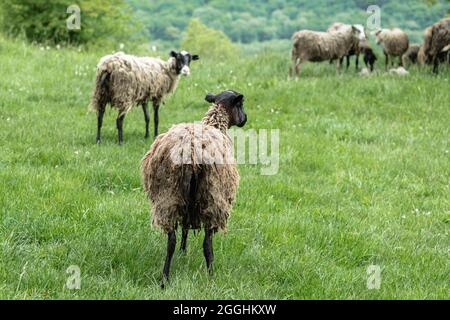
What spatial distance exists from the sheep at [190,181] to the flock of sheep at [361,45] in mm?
10766

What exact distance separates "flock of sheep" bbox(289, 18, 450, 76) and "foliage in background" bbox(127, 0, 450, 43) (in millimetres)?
25468

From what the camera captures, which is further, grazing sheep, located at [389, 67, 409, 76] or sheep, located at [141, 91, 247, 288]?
grazing sheep, located at [389, 67, 409, 76]

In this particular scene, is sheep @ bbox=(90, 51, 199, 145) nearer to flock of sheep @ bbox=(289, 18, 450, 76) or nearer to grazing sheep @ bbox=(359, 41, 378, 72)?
flock of sheep @ bbox=(289, 18, 450, 76)

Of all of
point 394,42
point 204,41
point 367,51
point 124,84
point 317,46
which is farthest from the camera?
point 204,41

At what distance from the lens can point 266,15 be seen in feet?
255

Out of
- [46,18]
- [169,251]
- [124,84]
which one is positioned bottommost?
[169,251]

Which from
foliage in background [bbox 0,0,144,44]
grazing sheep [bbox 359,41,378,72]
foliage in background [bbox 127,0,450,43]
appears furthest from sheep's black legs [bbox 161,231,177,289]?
foliage in background [bbox 127,0,450,43]

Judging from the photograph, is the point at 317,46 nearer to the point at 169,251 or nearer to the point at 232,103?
the point at 232,103

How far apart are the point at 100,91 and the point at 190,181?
5.26 m

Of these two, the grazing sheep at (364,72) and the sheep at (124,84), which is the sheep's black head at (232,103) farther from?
the grazing sheep at (364,72)

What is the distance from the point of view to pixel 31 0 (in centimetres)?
2400

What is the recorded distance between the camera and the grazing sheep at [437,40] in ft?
51.4

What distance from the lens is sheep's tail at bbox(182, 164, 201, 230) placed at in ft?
16.2

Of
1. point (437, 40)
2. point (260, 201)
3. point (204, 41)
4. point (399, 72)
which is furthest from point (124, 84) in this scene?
point (204, 41)
